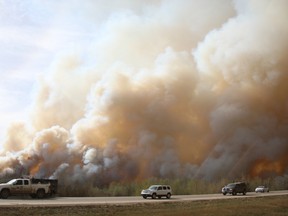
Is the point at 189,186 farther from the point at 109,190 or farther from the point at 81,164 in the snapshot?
the point at 81,164

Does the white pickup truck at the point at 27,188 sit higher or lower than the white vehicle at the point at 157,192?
higher

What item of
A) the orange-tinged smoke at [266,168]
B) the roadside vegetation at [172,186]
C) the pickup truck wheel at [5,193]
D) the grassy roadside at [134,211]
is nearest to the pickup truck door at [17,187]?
the pickup truck wheel at [5,193]

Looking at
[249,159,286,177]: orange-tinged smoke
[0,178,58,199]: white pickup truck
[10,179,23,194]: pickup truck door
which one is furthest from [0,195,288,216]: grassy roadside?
[249,159,286,177]: orange-tinged smoke

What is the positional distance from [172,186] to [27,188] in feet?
76.6

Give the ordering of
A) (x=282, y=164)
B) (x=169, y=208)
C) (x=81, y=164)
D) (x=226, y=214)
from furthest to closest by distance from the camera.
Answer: (x=282, y=164) → (x=81, y=164) → (x=169, y=208) → (x=226, y=214)

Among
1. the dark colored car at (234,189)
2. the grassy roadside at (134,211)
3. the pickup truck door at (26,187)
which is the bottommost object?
the grassy roadside at (134,211)

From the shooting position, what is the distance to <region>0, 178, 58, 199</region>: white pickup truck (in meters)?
50.5

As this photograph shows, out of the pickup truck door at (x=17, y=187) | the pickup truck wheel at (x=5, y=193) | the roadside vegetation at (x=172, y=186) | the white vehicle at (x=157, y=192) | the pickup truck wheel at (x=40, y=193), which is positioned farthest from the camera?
the roadside vegetation at (x=172, y=186)

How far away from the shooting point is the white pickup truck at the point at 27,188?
5050 centimetres

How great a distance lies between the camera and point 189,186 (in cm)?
6750

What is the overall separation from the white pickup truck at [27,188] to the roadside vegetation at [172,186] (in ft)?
21.9

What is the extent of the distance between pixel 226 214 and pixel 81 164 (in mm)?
51922

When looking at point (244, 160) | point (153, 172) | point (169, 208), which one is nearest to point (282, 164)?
point (244, 160)

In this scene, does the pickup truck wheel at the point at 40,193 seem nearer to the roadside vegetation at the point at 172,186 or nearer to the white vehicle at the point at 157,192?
the roadside vegetation at the point at 172,186
